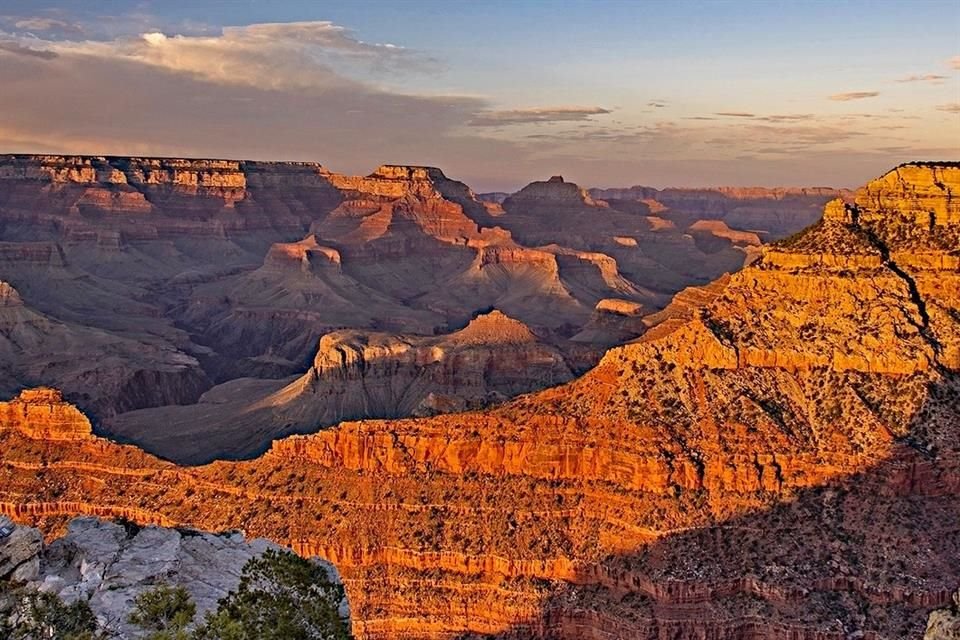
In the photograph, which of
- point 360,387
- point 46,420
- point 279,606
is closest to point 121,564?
point 279,606

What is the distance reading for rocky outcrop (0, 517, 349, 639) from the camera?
2709 cm

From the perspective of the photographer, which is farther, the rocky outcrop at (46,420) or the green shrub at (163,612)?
the rocky outcrop at (46,420)

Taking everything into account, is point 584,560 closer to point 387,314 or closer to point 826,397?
point 826,397

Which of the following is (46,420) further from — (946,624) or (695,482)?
(946,624)

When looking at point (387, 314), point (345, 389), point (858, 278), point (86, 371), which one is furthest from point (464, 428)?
point (387, 314)

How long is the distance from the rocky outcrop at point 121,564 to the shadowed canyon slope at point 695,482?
2590cm

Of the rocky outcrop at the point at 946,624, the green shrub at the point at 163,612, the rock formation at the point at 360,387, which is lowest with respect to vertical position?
the rock formation at the point at 360,387

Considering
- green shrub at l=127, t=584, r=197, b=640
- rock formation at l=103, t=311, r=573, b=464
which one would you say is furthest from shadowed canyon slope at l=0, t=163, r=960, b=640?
rock formation at l=103, t=311, r=573, b=464

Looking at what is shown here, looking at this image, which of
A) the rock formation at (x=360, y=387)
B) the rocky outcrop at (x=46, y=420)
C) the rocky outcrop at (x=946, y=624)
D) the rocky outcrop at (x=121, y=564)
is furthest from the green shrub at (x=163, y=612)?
the rock formation at (x=360, y=387)

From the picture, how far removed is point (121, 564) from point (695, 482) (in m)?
36.4

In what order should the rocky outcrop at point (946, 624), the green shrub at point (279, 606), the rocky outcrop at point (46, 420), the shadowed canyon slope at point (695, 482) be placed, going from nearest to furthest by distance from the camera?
the rocky outcrop at point (946, 624), the green shrub at point (279, 606), the shadowed canyon slope at point (695, 482), the rocky outcrop at point (46, 420)

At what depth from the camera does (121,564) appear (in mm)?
29109

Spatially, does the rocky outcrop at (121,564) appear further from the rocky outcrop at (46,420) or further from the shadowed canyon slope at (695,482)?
the rocky outcrop at (46,420)

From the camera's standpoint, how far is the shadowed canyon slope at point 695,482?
53.4 meters
